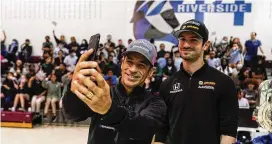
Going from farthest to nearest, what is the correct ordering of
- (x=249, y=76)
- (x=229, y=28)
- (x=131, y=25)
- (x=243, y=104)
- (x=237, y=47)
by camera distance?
(x=131, y=25) < (x=229, y=28) < (x=237, y=47) < (x=249, y=76) < (x=243, y=104)

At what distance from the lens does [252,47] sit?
37.1 ft

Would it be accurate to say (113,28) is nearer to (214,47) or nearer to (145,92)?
(214,47)

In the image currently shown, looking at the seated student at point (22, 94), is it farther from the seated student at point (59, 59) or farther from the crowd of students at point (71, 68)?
the seated student at point (59, 59)

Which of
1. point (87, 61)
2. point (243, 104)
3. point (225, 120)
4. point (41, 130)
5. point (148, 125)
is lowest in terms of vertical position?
point (41, 130)

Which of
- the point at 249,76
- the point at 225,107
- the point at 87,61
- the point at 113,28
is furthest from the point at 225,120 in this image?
the point at 113,28

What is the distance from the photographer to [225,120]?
1.98m

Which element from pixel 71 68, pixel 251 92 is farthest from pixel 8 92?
pixel 251 92

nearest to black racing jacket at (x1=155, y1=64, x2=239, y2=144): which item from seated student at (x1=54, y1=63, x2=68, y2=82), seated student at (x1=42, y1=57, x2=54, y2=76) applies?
seated student at (x1=54, y1=63, x2=68, y2=82)

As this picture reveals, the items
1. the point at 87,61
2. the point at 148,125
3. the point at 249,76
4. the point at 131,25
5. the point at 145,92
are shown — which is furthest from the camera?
the point at 131,25

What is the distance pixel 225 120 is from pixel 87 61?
1.28 m

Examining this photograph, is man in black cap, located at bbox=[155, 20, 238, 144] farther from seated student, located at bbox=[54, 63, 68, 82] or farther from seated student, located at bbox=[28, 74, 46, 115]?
seated student, located at bbox=[54, 63, 68, 82]

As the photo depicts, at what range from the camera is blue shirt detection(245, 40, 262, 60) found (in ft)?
36.7

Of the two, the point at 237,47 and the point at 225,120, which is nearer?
the point at 225,120

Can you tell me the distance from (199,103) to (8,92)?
321 inches
